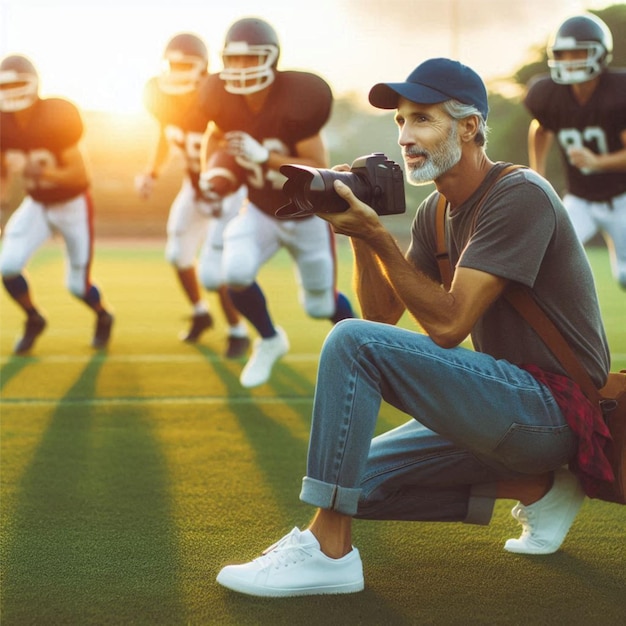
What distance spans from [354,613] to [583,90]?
4575 mm

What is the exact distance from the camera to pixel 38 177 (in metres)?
6.11

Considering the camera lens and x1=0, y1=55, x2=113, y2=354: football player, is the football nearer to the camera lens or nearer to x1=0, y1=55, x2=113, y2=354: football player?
x1=0, y1=55, x2=113, y2=354: football player

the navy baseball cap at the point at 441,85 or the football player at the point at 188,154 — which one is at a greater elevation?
the navy baseball cap at the point at 441,85

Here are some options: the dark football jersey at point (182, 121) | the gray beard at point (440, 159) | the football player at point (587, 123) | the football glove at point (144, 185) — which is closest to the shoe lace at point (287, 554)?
the gray beard at point (440, 159)

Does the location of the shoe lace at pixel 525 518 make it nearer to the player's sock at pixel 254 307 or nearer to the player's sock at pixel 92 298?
the player's sock at pixel 254 307

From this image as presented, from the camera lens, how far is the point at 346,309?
5273 millimetres

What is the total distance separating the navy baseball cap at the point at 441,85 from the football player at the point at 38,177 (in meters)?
4.15

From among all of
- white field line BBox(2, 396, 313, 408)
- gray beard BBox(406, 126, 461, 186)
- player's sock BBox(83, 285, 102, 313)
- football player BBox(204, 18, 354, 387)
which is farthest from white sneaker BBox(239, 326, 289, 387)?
gray beard BBox(406, 126, 461, 186)

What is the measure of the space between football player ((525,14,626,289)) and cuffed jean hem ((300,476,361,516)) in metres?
3.90

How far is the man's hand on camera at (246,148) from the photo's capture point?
4.78 metres

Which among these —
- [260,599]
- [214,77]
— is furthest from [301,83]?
[260,599]

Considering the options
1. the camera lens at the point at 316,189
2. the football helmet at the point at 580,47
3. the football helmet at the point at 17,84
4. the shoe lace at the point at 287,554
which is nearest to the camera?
the camera lens at the point at 316,189

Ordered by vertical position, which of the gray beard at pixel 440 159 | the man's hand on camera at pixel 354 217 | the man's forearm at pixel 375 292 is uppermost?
the gray beard at pixel 440 159

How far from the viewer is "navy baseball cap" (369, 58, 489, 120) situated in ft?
7.69
